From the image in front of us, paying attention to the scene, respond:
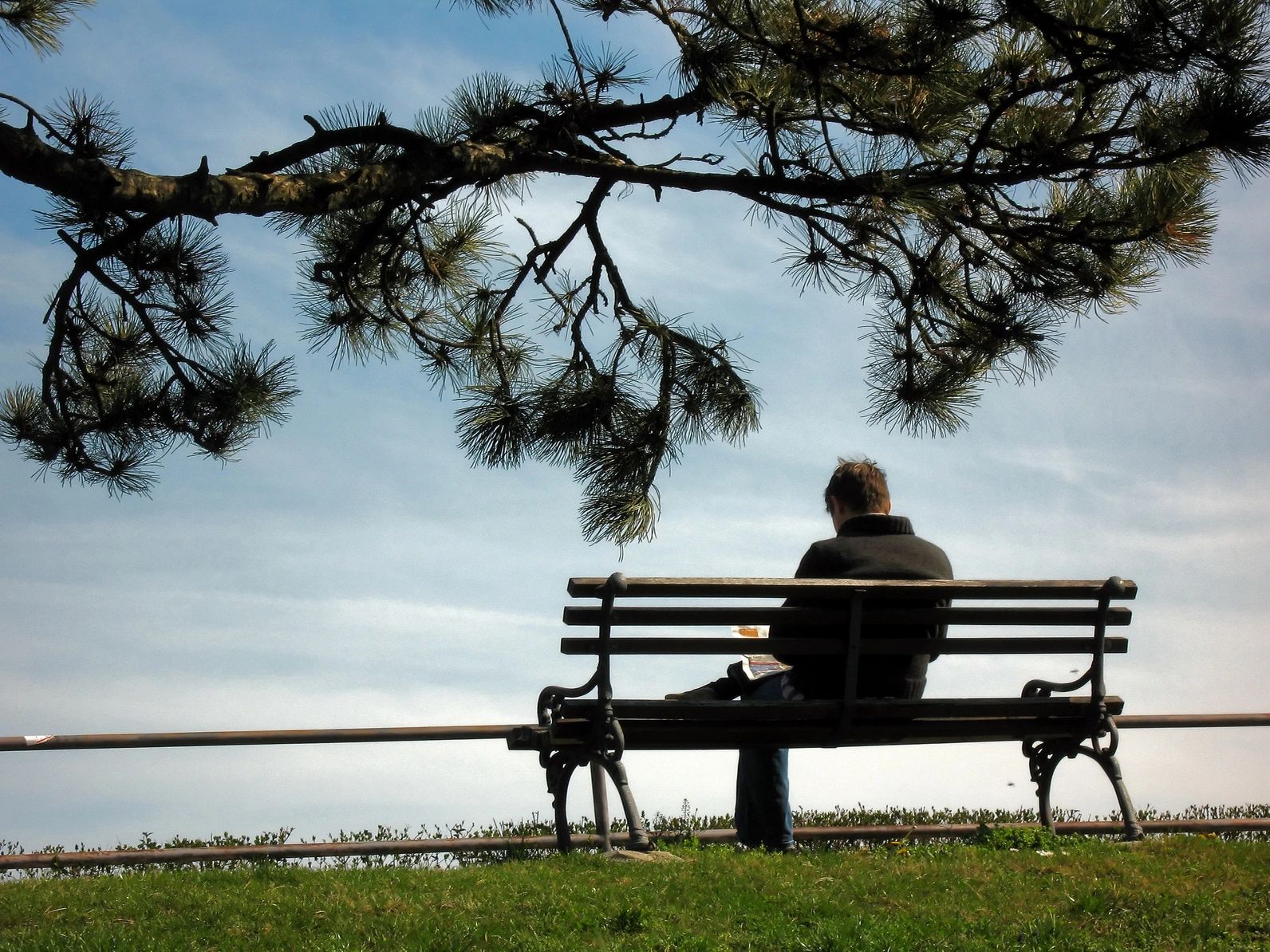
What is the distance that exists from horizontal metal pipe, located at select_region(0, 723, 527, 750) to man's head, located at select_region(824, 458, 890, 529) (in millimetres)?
1924

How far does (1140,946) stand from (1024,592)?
185cm

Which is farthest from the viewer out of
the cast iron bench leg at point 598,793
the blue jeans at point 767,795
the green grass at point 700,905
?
the blue jeans at point 767,795

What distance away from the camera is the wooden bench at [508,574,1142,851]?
515 centimetres

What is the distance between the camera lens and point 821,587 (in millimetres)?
5215

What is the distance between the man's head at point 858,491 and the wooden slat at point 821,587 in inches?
16.5

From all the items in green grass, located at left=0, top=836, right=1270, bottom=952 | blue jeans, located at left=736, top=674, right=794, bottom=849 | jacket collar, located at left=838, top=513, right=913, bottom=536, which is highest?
jacket collar, located at left=838, top=513, right=913, bottom=536

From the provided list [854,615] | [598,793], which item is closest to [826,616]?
[854,615]

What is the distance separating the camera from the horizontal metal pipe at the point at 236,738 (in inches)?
249

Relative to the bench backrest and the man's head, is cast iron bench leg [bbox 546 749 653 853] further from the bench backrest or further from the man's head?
the man's head

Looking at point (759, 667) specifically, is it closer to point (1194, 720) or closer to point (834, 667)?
point (834, 667)

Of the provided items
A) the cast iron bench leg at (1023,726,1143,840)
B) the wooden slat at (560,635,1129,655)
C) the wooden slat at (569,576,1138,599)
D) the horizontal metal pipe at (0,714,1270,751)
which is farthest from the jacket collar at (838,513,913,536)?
the horizontal metal pipe at (0,714,1270,751)

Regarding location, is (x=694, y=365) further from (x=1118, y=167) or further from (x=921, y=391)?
(x=1118, y=167)

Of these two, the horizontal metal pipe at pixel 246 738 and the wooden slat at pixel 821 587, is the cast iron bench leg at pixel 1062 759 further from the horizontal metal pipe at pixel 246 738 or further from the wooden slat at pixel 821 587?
the horizontal metal pipe at pixel 246 738

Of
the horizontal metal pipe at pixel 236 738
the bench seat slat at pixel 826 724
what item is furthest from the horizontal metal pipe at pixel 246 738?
the bench seat slat at pixel 826 724
